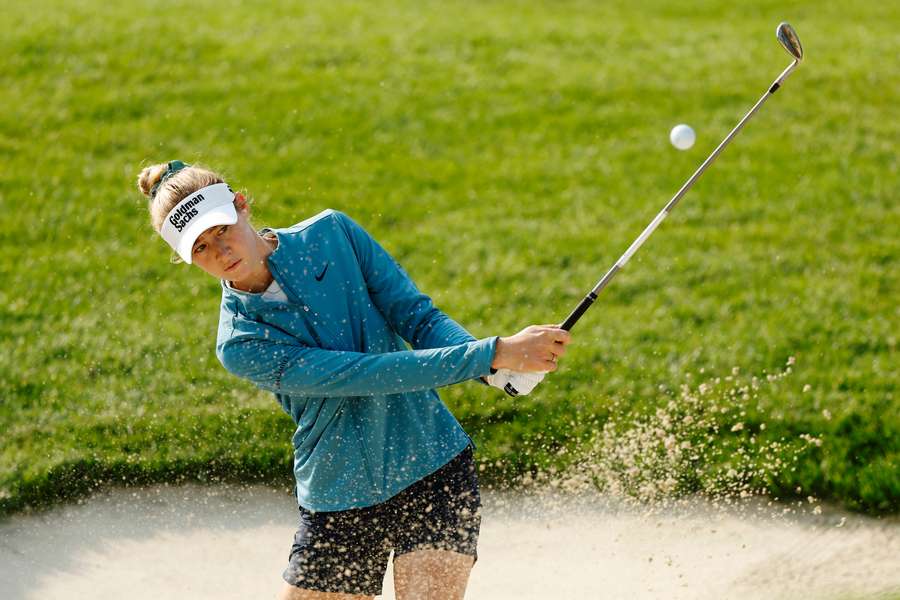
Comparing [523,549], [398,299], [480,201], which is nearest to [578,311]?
[398,299]

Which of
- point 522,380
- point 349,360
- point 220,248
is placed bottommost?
point 522,380

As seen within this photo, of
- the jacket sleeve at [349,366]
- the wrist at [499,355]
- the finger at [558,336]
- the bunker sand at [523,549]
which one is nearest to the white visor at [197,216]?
the jacket sleeve at [349,366]

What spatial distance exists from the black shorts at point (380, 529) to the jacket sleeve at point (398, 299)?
38 cm

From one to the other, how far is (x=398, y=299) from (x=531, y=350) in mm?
553

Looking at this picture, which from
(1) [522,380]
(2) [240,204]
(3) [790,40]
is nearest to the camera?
(1) [522,380]

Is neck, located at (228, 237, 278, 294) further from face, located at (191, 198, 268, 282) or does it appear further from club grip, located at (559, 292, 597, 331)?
club grip, located at (559, 292, 597, 331)

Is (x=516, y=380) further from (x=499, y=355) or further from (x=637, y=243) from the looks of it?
(x=637, y=243)

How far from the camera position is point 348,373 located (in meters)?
3.28

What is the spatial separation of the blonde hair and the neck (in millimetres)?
233

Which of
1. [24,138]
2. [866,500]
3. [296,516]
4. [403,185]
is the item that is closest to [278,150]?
[403,185]

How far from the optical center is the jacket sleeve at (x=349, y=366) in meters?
3.27

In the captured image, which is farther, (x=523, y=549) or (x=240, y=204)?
(x=523, y=549)

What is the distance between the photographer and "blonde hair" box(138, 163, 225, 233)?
3.39 metres

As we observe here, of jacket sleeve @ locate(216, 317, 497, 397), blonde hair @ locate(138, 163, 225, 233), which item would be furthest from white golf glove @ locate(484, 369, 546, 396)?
blonde hair @ locate(138, 163, 225, 233)
